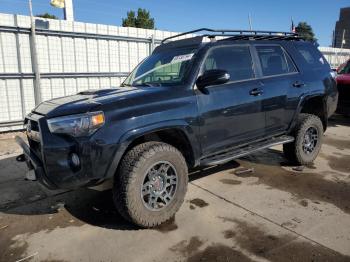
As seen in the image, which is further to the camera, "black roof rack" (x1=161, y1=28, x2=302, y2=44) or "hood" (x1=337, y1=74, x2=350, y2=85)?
"hood" (x1=337, y1=74, x2=350, y2=85)

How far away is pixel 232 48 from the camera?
4.33m

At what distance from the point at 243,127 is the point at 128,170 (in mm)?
1729

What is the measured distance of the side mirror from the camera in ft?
12.1

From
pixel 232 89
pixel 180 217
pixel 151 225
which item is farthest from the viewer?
pixel 232 89

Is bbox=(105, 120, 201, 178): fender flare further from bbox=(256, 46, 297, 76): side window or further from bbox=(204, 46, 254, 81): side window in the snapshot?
bbox=(256, 46, 297, 76): side window

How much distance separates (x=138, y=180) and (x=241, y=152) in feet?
5.23

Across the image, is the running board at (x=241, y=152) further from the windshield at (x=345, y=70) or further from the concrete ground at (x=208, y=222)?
the windshield at (x=345, y=70)

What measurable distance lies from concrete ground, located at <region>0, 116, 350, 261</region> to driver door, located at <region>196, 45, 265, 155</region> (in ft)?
2.44

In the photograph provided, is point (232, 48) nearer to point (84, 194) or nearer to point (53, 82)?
point (84, 194)

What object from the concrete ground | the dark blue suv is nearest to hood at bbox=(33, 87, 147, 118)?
the dark blue suv

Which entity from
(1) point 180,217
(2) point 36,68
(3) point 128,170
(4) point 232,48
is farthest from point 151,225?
(2) point 36,68

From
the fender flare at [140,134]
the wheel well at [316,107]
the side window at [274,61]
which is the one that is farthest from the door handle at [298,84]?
the fender flare at [140,134]

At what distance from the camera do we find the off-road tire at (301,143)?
Answer: 5177mm

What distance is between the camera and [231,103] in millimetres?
4047
